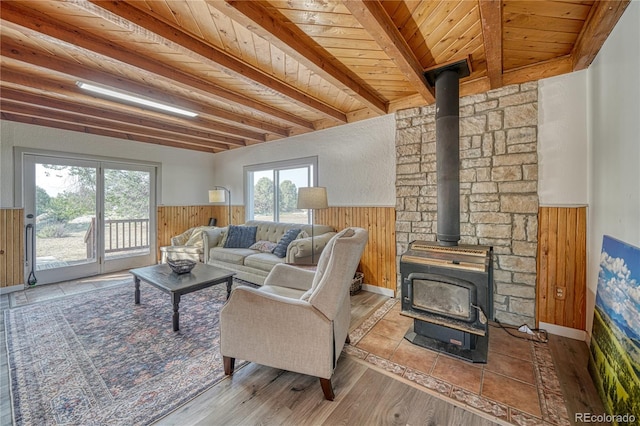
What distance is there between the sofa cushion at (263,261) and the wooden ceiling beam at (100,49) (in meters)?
2.03

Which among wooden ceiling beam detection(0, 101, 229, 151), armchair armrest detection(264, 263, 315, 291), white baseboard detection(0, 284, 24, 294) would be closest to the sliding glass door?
white baseboard detection(0, 284, 24, 294)

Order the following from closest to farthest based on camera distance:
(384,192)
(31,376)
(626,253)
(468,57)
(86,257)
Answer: (626,253) → (31,376) → (468,57) → (384,192) → (86,257)

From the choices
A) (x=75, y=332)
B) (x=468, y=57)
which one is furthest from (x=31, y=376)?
(x=468, y=57)

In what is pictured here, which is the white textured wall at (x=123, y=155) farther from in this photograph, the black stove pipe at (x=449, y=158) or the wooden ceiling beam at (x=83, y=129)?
the black stove pipe at (x=449, y=158)

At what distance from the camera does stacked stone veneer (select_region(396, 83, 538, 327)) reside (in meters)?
2.46

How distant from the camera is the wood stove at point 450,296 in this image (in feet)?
6.46

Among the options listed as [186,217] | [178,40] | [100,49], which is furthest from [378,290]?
[186,217]

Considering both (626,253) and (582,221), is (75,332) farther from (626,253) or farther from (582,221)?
(582,221)

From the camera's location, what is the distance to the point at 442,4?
1.65m

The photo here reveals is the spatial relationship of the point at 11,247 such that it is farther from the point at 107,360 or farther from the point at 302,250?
the point at 302,250

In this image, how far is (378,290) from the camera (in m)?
3.49

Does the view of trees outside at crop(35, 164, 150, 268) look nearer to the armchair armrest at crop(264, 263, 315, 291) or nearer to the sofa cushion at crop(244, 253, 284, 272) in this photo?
the sofa cushion at crop(244, 253, 284, 272)

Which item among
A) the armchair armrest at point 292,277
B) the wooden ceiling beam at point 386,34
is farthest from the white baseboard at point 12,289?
the wooden ceiling beam at point 386,34

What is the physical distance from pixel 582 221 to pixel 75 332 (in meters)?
4.88
